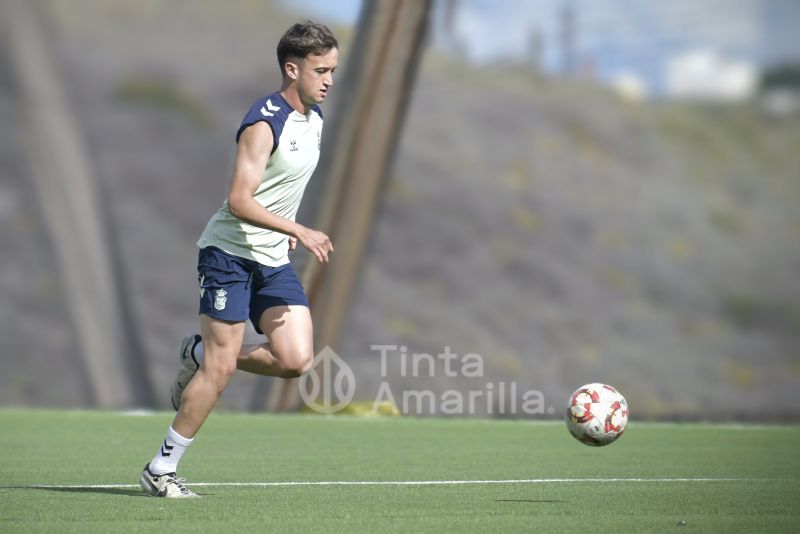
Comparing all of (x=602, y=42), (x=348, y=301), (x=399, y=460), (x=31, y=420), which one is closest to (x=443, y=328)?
(x=602, y=42)

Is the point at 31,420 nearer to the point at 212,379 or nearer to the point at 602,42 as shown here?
the point at 212,379

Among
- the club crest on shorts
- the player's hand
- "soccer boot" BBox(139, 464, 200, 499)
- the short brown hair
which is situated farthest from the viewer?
the short brown hair

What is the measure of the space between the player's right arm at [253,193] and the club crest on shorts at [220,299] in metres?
0.42

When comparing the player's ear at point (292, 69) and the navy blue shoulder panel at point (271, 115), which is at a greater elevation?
the player's ear at point (292, 69)

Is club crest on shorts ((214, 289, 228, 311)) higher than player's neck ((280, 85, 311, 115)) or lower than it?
lower

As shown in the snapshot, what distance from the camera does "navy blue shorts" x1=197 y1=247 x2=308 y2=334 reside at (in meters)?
6.41

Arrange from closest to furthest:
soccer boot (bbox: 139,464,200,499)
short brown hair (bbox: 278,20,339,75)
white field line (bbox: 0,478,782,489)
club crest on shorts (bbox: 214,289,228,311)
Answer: soccer boot (bbox: 139,464,200,499) < club crest on shorts (bbox: 214,289,228,311) < short brown hair (bbox: 278,20,339,75) < white field line (bbox: 0,478,782,489)

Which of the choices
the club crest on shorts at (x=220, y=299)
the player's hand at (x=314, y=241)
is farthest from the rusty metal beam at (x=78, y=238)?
the player's hand at (x=314, y=241)

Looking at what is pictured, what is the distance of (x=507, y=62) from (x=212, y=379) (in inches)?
1489

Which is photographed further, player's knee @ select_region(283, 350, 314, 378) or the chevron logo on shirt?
player's knee @ select_region(283, 350, 314, 378)

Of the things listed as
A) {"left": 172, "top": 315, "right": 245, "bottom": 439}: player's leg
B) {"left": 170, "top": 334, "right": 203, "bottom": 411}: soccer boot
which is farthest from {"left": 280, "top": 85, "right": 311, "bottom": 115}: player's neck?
{"left": 170, "top": 334, "right": 203, "bottom": 411}: soccer boot

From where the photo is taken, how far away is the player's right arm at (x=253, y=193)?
20.2ft

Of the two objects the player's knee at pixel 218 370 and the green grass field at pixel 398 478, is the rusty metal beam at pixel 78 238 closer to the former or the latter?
the green grass field at pixel 398 478

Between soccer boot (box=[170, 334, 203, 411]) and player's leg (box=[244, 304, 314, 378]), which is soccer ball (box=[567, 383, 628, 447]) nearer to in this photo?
player's leg (box=[244, 304, 314, 378])
